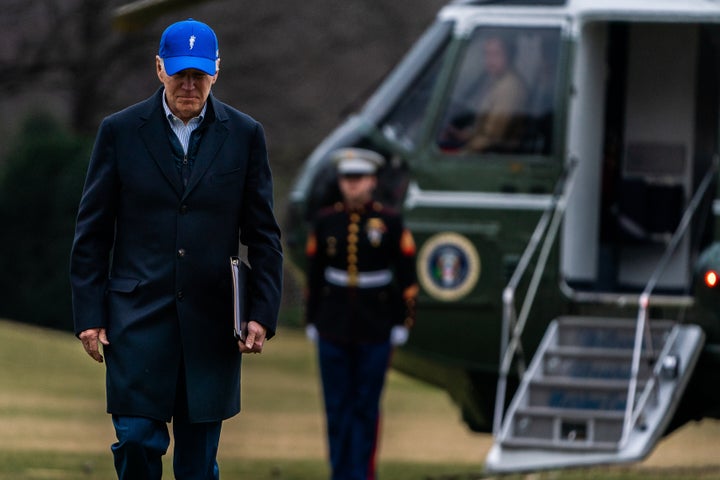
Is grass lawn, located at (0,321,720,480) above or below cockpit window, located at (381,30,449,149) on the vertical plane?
below

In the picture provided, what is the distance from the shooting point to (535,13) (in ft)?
32.5

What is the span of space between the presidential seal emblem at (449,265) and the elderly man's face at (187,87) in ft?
14.3

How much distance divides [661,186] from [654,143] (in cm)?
24

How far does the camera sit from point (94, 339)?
5477mm

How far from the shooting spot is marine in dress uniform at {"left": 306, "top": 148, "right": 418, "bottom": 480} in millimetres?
9414

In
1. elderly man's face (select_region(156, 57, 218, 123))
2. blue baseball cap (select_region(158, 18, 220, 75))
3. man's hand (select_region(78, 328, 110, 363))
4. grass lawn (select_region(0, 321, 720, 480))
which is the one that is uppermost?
blue baseball cap (select_region(158, 18, 220, 75))

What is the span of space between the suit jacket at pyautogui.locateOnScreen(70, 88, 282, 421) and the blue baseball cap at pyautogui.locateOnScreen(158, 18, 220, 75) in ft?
0.67

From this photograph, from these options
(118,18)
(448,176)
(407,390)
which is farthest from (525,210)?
(407,390)

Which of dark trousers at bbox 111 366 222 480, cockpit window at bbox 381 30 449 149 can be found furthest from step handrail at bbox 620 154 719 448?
dark trousers at bbox 111 366 222 480

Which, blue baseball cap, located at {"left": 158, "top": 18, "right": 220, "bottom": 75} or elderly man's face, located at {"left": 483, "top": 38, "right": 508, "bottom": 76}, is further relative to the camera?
elderly man's face, located at {"left": 483, "top": 38, "right": 508, "bottom": 76}

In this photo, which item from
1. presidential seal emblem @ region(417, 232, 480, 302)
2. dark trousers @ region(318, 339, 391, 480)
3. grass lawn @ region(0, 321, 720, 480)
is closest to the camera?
dark trousers @ region(318, 339, 391, 480)

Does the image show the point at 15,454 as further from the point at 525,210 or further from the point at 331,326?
the point at 525,210

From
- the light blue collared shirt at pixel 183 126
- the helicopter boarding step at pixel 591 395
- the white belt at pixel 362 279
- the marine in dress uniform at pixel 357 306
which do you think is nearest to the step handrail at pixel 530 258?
the helicopter boarding step at pixel 591 395

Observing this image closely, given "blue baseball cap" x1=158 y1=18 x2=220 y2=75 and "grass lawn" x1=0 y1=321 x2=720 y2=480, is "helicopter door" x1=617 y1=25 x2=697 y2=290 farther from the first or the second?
"blue baseball cap" x1=158 y1=18 x2=220 y2=75
